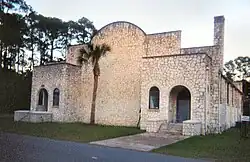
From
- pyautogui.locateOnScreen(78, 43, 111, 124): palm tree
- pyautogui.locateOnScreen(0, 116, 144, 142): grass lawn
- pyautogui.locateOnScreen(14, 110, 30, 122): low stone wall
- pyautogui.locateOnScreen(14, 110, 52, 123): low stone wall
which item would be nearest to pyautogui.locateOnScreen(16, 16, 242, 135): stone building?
pyautogui.locateOnScreen(14, 110, 52, 123): low stone wall

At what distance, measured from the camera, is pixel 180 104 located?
19516mm

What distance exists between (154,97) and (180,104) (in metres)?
2.10

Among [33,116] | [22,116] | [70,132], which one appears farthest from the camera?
[22,116]

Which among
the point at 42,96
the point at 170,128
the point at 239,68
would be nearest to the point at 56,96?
the point at 42,96

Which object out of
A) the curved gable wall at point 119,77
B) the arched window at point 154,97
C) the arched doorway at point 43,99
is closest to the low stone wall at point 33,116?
the arched doorway at point 43,99

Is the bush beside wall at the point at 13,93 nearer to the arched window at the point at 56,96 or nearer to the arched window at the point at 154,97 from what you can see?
the arched window at the point at 56,96

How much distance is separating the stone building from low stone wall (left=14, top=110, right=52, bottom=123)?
0.29m

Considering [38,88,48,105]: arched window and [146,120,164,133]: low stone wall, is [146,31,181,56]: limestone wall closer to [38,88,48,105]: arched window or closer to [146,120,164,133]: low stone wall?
[146,120,164,133]: low stone wall

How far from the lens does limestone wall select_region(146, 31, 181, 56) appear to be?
20.5 meters

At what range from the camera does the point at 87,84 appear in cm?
2398

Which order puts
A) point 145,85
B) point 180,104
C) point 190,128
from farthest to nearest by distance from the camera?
point 180,104
point 145,85
point 190,128

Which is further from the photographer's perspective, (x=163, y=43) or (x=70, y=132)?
(x=163, y=43)

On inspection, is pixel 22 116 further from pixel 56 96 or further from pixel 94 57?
pixel 94 57

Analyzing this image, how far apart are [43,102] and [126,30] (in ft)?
30.6
